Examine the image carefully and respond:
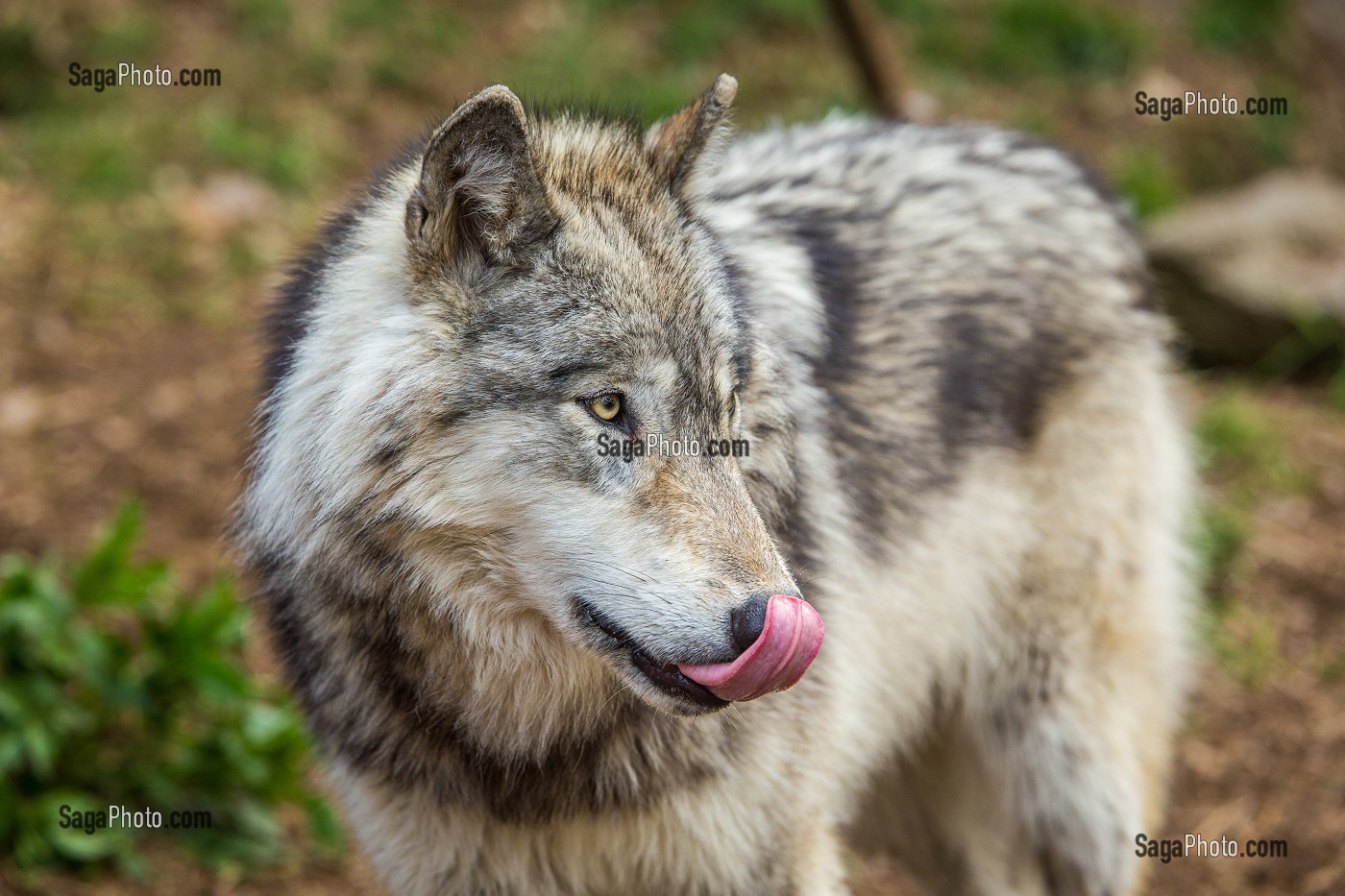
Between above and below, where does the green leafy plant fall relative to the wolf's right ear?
below

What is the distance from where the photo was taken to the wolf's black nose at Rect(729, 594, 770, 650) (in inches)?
84.2

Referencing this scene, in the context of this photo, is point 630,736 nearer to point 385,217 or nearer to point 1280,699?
point 385,217

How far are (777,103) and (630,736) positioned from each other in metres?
6.58

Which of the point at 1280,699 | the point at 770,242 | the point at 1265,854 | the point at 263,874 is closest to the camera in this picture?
the point at 770,242

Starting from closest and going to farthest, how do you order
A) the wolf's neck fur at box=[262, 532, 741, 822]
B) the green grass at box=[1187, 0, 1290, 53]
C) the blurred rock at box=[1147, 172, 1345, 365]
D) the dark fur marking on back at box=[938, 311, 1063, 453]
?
the wolf's neck fur at box=[262, 532, 741, 822], the dark fur marking on back at box=[938, 311, 1063, 453], the blurred rock at box=[1147, 172, 1345, 365], the green grass at box=[1187, 0, 1290, 53]

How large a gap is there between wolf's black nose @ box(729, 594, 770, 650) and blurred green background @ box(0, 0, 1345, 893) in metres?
1.34

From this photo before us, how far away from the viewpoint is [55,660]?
12.9 feet

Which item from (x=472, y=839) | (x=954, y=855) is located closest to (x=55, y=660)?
(x=472, y=839)

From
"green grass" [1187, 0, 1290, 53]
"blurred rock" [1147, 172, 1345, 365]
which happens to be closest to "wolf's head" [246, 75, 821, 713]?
"blurred rock" [1147, 172, 1345, 365]

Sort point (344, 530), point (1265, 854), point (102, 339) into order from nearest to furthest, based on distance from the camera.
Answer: point (344, 530) → point (1265, 854) → point (102, 339)

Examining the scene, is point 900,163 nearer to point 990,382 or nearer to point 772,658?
point 990,382

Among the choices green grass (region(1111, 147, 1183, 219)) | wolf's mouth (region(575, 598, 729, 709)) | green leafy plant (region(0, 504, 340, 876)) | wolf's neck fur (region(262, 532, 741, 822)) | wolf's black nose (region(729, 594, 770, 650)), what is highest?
green grass (region(1111, 147, 1183, 219))

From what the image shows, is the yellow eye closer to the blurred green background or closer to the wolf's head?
the wolf's head

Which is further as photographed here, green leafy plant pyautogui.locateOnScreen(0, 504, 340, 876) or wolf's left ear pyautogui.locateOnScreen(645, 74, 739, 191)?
green leafy plant pyautogui.locateOnScreen(0, 504, 340, 876)
